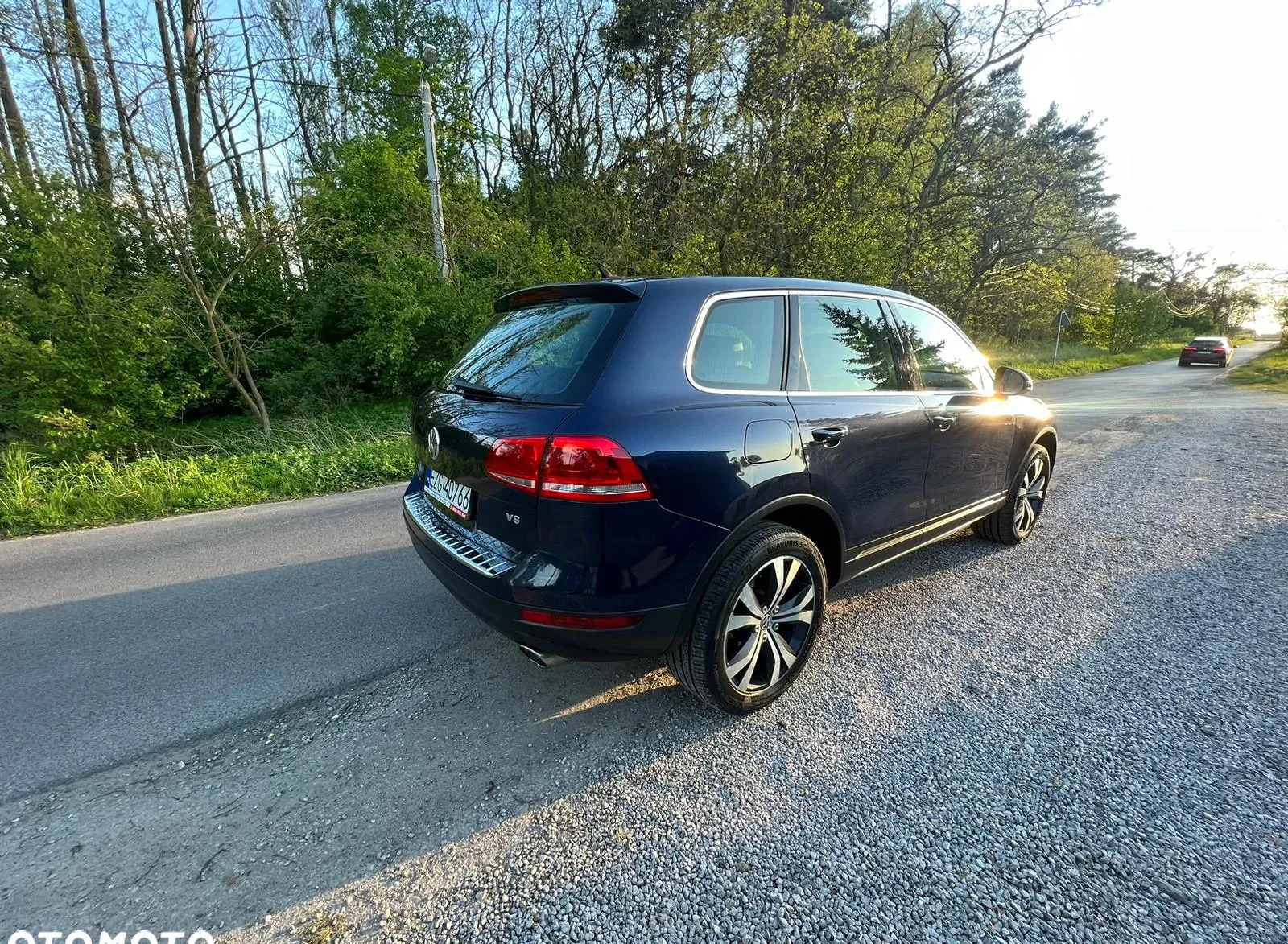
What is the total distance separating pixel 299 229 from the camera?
32.3 ft

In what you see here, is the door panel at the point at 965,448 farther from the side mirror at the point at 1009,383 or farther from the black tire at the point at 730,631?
the black tire at the point at 730,631

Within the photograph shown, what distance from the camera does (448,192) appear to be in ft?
42.0

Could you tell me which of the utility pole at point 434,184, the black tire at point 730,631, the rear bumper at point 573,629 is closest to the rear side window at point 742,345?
the black tire at point 730,631

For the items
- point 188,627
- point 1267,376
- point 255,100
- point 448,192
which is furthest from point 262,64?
point 1267,376

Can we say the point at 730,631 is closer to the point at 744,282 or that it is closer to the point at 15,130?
the point at 744,282

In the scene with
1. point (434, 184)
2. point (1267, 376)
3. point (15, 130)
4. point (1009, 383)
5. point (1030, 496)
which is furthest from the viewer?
point (1267, 376)

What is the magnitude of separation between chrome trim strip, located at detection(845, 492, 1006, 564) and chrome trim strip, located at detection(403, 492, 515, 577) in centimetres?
169

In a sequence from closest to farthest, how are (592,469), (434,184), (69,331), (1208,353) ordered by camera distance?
(592,469) < (69,331) < (434,184) < (1208,353)

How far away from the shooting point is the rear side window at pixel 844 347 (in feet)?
8.41

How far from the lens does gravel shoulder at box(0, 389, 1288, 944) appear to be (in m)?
1.51

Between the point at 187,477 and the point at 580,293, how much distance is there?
18.9ft

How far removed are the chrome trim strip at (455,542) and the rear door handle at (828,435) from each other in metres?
1.39

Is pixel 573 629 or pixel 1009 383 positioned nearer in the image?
pixel 573 629

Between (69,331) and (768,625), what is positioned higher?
(69,331)
